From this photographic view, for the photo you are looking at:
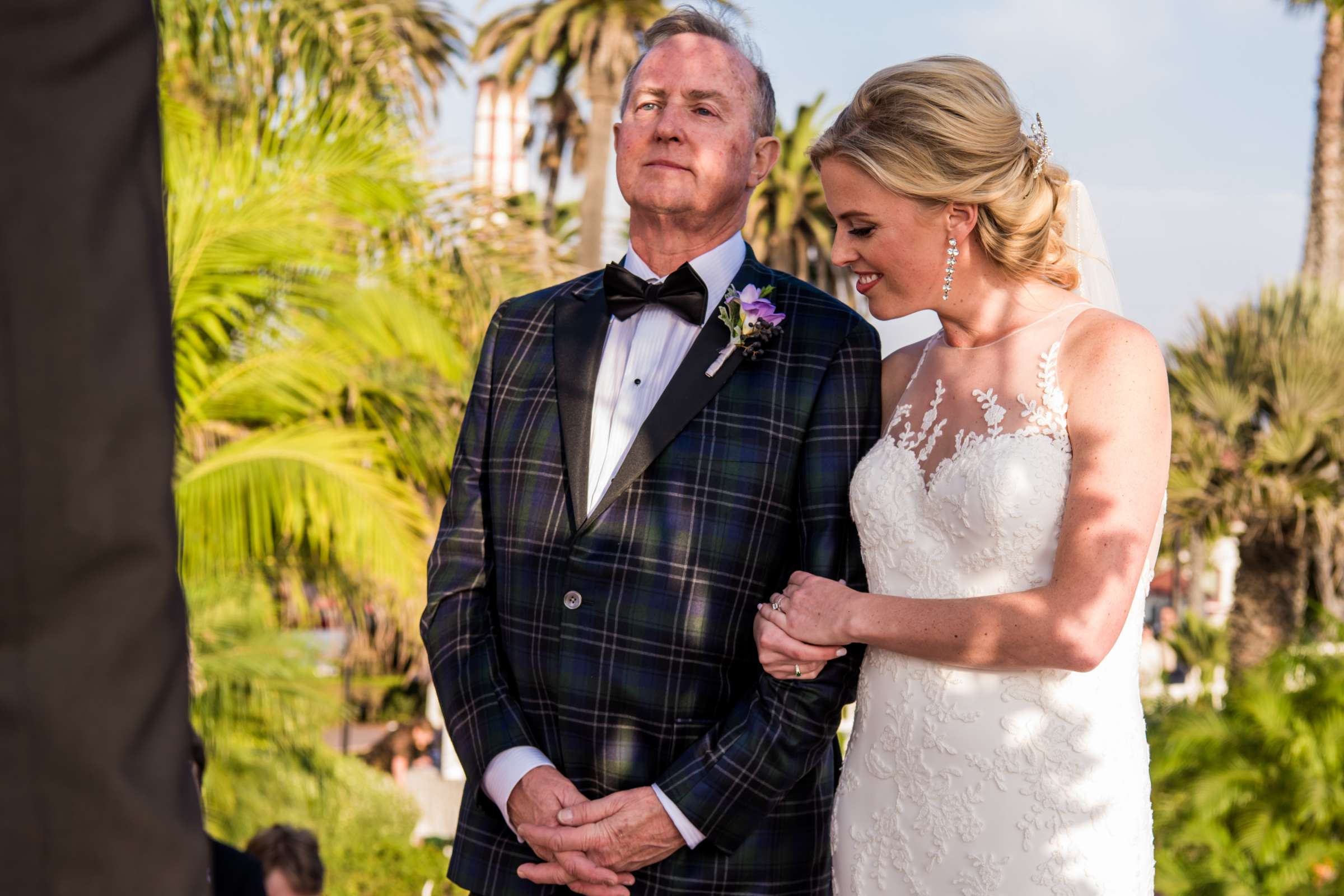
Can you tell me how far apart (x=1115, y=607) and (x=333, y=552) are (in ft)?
21.2

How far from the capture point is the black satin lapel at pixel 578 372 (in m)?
2.85

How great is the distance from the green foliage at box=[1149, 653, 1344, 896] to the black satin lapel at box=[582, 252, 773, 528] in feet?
23.0

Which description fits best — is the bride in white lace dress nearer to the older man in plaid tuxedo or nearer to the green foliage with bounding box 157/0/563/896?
the older man in plaid tuxedo

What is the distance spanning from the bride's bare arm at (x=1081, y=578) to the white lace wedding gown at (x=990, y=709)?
0.06 m

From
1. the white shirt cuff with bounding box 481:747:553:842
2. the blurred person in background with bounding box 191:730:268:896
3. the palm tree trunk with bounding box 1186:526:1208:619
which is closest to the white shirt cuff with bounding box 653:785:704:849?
the white shirt cuff with bounding box 481:747:553:842

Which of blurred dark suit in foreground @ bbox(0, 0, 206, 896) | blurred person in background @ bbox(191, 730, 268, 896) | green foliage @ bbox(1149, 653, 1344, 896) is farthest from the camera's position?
green foliage @ bbox(1149, 653, 1344, 896)

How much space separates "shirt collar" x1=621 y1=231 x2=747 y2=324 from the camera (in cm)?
304

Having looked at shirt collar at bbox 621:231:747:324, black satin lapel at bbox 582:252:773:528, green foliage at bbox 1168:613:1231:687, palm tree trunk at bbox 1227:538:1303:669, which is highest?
shirt collar at bbox 621:231:747:324

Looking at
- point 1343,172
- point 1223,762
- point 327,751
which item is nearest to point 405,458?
point 327,751

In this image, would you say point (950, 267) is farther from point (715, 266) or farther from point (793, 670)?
point (793, 670)

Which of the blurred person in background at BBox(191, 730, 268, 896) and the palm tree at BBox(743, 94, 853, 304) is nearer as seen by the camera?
the blurred person in background at BBox(191, 730, 268, 896)

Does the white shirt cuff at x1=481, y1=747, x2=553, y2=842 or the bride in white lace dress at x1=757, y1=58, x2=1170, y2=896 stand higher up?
the bride in white lace dress at x1=757, y1=58, x2=1170, y2=896

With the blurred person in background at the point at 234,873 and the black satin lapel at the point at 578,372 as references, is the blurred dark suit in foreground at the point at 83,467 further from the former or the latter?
the blurred person in background at the point at 234,873

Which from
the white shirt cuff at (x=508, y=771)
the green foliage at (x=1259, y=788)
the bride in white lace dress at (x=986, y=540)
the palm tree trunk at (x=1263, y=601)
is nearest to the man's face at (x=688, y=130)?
the bride in white lace dress at (x=986, y=540)
